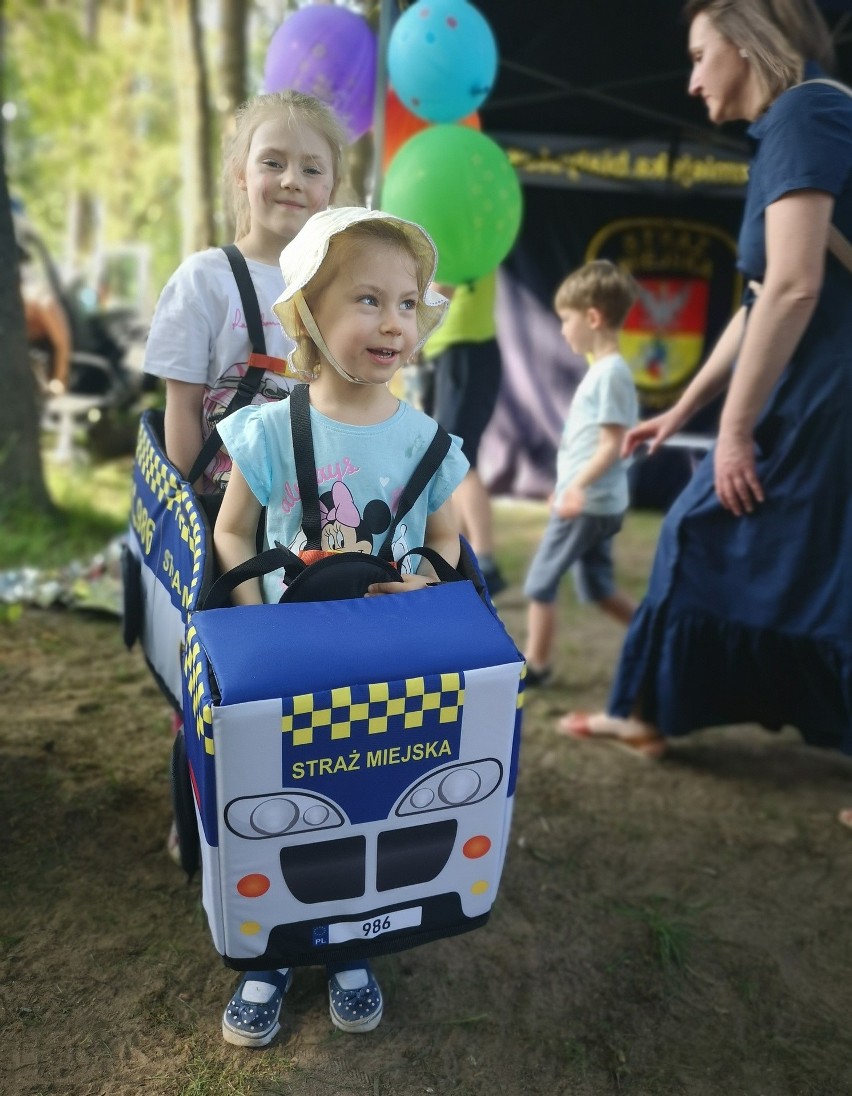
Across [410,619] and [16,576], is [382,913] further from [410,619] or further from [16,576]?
[16,576]

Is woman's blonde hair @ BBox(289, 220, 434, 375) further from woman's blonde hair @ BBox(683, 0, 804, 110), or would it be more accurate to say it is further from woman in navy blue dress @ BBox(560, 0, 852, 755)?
woman's blonde hair @ BBox(683, 0, 804, 110)

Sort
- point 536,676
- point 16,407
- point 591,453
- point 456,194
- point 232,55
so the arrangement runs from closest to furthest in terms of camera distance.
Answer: point 591,453 → point 456,194 → point 536,676 → point 16,407 → point 232,55

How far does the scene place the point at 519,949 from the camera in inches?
81.0

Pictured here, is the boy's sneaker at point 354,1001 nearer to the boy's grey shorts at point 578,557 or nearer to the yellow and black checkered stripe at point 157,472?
the yellow and black checkered stripe at point 157,472

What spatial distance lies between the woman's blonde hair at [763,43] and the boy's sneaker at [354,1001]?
6.80ft

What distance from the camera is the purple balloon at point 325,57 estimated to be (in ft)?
10.5

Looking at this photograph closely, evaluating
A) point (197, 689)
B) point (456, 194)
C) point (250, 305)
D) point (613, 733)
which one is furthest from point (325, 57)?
point (197, 689)

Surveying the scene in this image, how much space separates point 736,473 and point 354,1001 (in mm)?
1465

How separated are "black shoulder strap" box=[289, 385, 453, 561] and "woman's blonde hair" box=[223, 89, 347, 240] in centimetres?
63

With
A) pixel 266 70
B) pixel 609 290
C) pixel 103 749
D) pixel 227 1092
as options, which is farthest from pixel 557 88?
pixel 227 1092

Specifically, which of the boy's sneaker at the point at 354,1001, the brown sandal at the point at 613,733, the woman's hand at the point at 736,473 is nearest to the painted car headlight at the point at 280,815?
the boy's sneaker at the point at 354,1001

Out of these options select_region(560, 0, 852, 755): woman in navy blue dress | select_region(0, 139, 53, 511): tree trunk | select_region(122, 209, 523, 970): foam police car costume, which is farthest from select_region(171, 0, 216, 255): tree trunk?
select_region(122, 209, 523, 970): foam police car costume

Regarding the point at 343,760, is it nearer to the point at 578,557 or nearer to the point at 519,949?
the point at 519,949

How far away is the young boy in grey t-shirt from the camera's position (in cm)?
283
